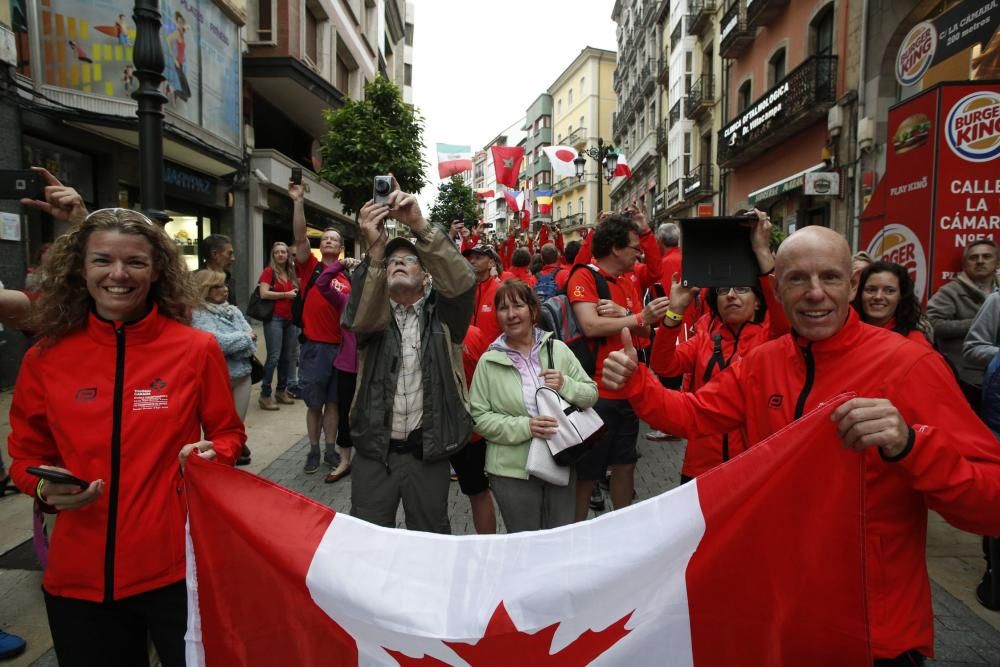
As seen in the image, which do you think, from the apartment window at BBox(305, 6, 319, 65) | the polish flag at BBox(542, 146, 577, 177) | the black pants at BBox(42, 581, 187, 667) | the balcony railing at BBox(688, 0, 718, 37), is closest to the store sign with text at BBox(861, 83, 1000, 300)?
the black pants at BBox(42, 581, 187, 667)

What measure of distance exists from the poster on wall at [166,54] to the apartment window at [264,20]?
1.68 metres

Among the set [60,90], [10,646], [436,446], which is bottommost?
[10,646]

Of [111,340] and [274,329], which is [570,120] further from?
[111,340]

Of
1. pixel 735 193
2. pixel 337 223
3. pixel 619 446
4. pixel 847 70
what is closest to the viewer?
pixel 619 446

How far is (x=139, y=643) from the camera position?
2.07 meters

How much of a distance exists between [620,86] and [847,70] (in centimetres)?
3928

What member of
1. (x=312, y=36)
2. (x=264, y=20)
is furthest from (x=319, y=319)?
(x=312, y=36)

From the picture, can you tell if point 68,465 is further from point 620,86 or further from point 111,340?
point 620,86

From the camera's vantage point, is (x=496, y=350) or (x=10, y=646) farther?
(x=496, y=350)

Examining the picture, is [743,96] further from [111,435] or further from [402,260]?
[111,435]

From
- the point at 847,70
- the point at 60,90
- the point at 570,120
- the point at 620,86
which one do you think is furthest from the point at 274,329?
the point at 570,120

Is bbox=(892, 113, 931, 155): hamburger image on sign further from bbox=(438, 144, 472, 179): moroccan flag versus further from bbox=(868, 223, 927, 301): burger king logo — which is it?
bbox=(438, 144, 472, 179): moroccan flag

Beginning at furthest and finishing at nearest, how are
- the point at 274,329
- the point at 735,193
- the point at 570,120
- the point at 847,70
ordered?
the point at 570,120, the point at 735,193, the point at 847,70, the point at 274,329

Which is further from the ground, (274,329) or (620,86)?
(620,86)
